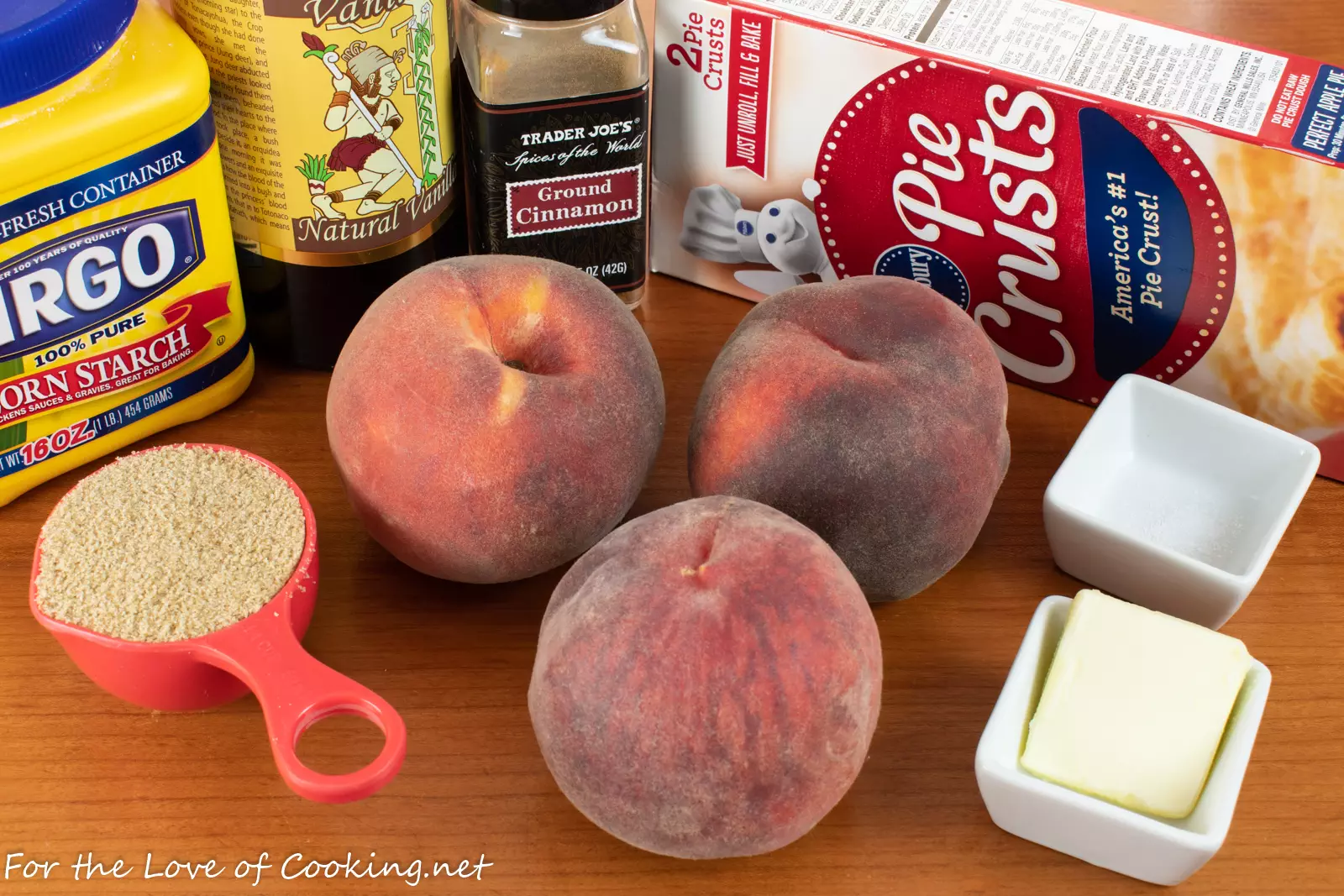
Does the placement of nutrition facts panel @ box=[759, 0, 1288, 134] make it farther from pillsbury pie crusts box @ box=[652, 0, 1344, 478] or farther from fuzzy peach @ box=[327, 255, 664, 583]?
fuzzy peach @ box=[327, 255, 664, 583]

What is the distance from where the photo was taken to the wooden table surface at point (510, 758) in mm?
550

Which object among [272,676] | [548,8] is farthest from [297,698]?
[548,8]

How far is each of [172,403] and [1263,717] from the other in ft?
1.93

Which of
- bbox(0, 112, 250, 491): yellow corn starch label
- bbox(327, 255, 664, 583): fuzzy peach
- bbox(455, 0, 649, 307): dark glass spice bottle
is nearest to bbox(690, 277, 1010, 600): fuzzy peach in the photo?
bbox(327, 255, 664, 583): fuzzy peach

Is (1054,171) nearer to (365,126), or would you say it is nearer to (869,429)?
(869,429)

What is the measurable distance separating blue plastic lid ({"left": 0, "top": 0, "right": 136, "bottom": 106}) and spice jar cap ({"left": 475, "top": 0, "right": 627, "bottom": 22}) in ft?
0.60

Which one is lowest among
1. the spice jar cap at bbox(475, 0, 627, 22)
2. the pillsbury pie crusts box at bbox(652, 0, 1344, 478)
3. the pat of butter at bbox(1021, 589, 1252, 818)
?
the pat of butter at bbox(1021, 589, 1252, 818)

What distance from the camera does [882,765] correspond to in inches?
23.3

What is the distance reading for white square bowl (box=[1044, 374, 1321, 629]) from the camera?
64 cm

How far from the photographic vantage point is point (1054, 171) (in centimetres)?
70

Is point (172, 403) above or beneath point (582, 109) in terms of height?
beneath

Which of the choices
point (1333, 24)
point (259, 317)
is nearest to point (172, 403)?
point (259, 317)

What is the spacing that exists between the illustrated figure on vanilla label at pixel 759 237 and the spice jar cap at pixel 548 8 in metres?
0.16

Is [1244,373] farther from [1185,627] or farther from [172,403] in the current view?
[172,403]
